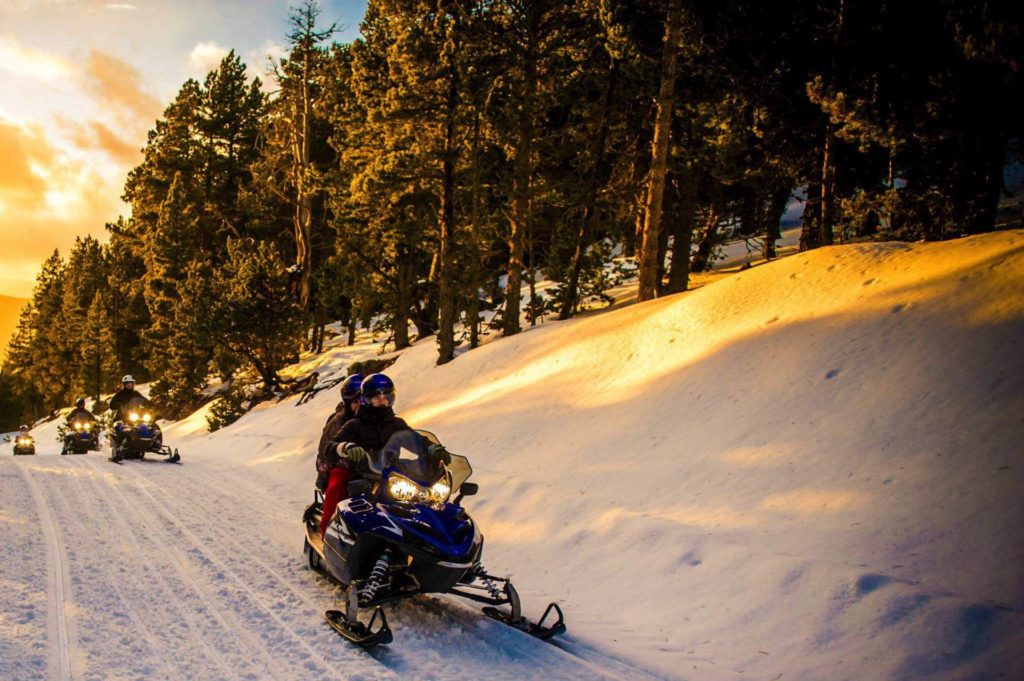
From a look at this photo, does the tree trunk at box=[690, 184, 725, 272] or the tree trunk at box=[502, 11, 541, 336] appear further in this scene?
the tree trunk at box=[690, 184, 725, 272]

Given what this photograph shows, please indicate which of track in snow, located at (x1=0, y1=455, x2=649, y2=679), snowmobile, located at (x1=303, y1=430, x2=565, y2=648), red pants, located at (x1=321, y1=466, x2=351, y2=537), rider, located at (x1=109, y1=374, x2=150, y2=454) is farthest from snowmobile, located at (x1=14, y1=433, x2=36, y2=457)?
snowmobile, located at (x1=303, y1=430, x2=565, y2=648)

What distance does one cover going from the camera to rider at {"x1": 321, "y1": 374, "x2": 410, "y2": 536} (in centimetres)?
624

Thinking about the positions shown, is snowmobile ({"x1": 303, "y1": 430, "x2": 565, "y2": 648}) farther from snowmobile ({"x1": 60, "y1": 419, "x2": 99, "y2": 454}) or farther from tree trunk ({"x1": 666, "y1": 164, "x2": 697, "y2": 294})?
snowmobile ({"x1": 60, "y1": 419, "x2": 99, "y2": 454})

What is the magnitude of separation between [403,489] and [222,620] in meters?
1.82

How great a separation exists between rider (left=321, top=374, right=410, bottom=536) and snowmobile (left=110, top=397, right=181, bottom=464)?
12.1 meters

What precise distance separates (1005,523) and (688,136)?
51.2 feet

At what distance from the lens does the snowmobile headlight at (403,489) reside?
17.4ft

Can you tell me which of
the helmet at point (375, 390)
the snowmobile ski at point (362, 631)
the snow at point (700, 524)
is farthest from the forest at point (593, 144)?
the snowmobile ski at point (362, 631)

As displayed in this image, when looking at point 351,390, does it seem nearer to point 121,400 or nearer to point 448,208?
point 121,400

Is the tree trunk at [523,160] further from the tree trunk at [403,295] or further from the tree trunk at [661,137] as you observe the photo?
the tree trunk at [403,295]

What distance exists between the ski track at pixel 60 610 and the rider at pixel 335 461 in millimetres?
2067

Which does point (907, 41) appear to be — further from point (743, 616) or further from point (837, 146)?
point (743, 616)

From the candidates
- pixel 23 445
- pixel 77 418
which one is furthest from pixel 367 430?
pixel 23 445

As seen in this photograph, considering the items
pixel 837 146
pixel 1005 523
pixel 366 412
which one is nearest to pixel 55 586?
pixel 366 412
